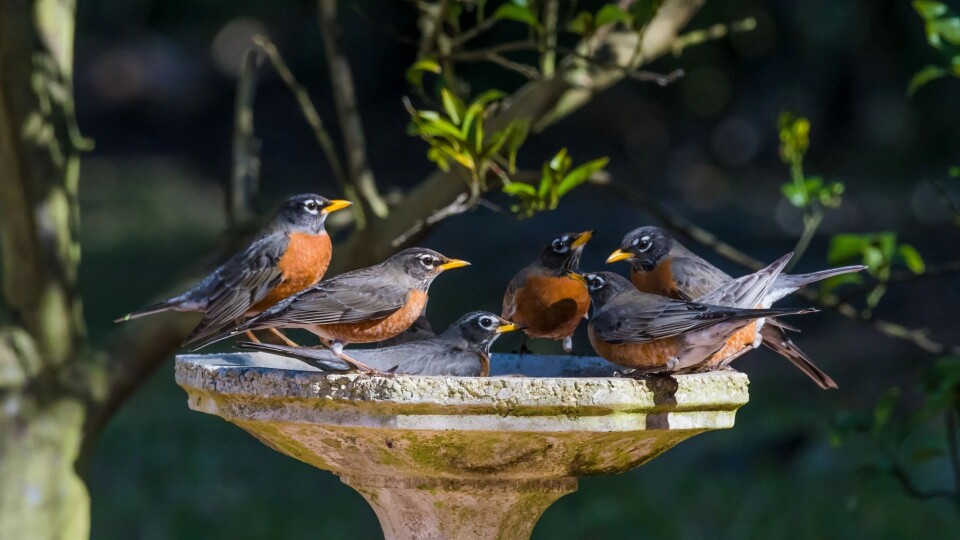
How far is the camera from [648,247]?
370 centimetres

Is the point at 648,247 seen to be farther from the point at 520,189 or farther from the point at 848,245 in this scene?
the point at 848,245

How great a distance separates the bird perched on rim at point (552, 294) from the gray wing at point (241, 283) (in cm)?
70

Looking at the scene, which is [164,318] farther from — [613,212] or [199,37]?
[199,37]

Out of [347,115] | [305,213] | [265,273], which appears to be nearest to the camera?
[265,273]

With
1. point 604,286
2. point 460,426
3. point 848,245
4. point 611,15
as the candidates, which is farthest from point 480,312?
point 848,245

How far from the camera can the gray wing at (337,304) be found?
9.88 ft

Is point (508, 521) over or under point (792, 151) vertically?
under

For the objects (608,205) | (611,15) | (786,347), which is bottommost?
(608,205)

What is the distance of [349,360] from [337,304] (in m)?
0.21

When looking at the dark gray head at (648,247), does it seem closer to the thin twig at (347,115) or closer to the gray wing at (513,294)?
the gray wing at (513,294)

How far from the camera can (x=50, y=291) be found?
4.27 metres

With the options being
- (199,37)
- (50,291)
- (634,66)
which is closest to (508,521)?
(634,66)

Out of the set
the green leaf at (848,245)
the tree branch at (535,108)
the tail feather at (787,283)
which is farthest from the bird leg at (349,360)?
the green leaf at (848,245)

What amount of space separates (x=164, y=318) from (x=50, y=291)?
1.24ft
